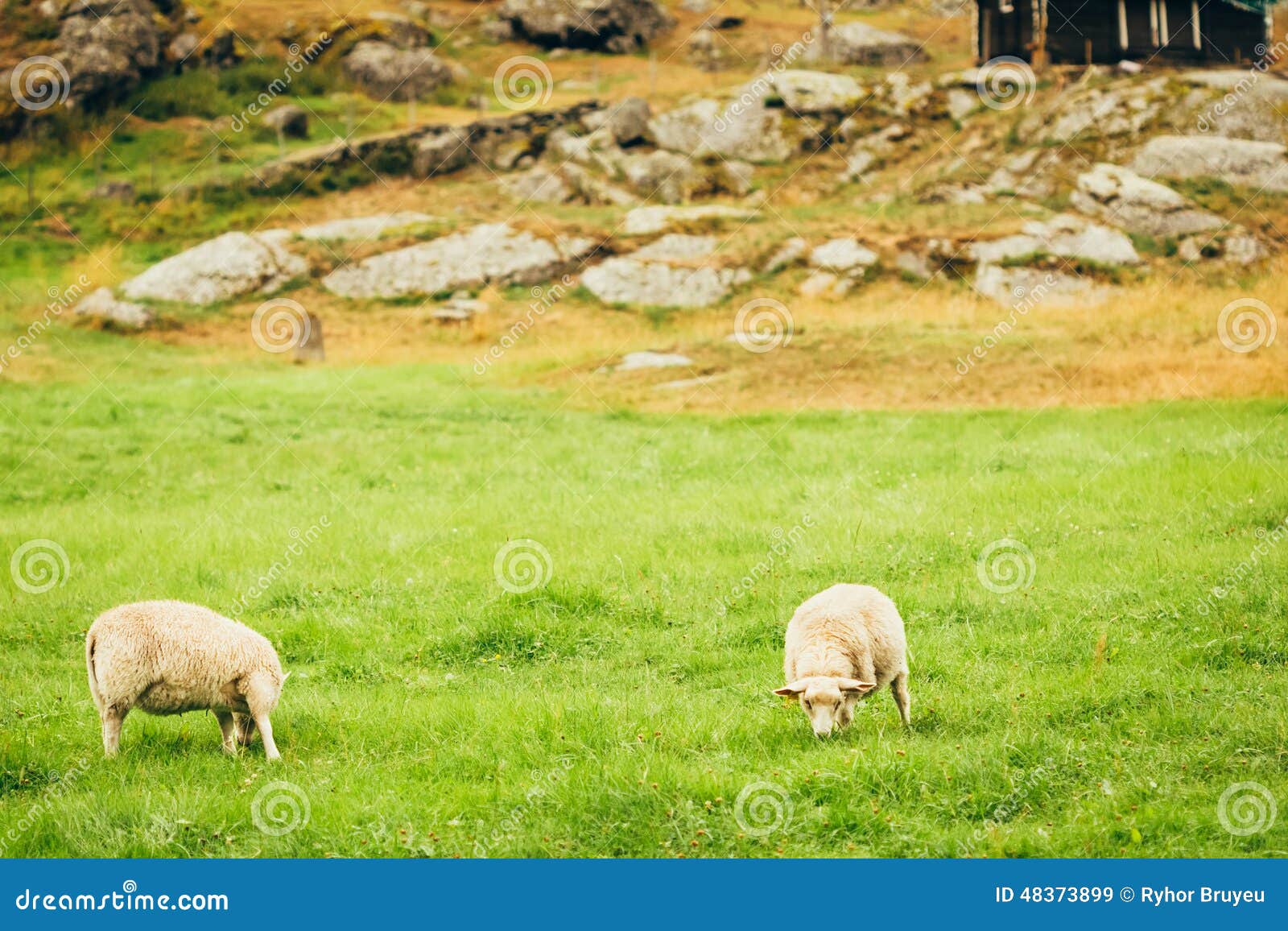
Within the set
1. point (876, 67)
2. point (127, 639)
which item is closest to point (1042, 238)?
point (876, 67)

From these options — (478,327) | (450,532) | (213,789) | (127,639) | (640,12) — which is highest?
(640,12)

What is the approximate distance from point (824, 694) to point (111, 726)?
572 centimetres

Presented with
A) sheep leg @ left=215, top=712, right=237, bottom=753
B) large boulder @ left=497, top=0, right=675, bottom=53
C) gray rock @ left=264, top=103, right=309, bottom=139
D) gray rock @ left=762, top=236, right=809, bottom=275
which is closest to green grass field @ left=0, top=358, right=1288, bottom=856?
sheep leg @ left=215, top=712, right=237, bottom=753

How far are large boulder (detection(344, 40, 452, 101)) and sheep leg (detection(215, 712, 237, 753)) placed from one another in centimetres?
5580

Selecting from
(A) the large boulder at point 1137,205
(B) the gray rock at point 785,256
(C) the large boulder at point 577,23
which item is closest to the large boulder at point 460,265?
(B) the gray rock at point 785,256

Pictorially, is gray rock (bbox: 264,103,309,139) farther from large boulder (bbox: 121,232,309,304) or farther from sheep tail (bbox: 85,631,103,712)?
sheep tail (bbox: 85,631,103,712)

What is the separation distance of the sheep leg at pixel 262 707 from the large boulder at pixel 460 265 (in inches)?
1320

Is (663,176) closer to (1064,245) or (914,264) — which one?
(914,264)

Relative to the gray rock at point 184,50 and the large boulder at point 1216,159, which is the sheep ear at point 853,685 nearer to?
the large boulder at point 1216,159

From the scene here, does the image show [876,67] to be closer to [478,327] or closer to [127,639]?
[478,327]

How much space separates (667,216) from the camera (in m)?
44.8

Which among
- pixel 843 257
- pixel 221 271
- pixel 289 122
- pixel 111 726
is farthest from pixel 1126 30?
pixel 111 726

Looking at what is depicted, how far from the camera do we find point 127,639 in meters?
8.78

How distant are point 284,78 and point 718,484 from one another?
49.2m
